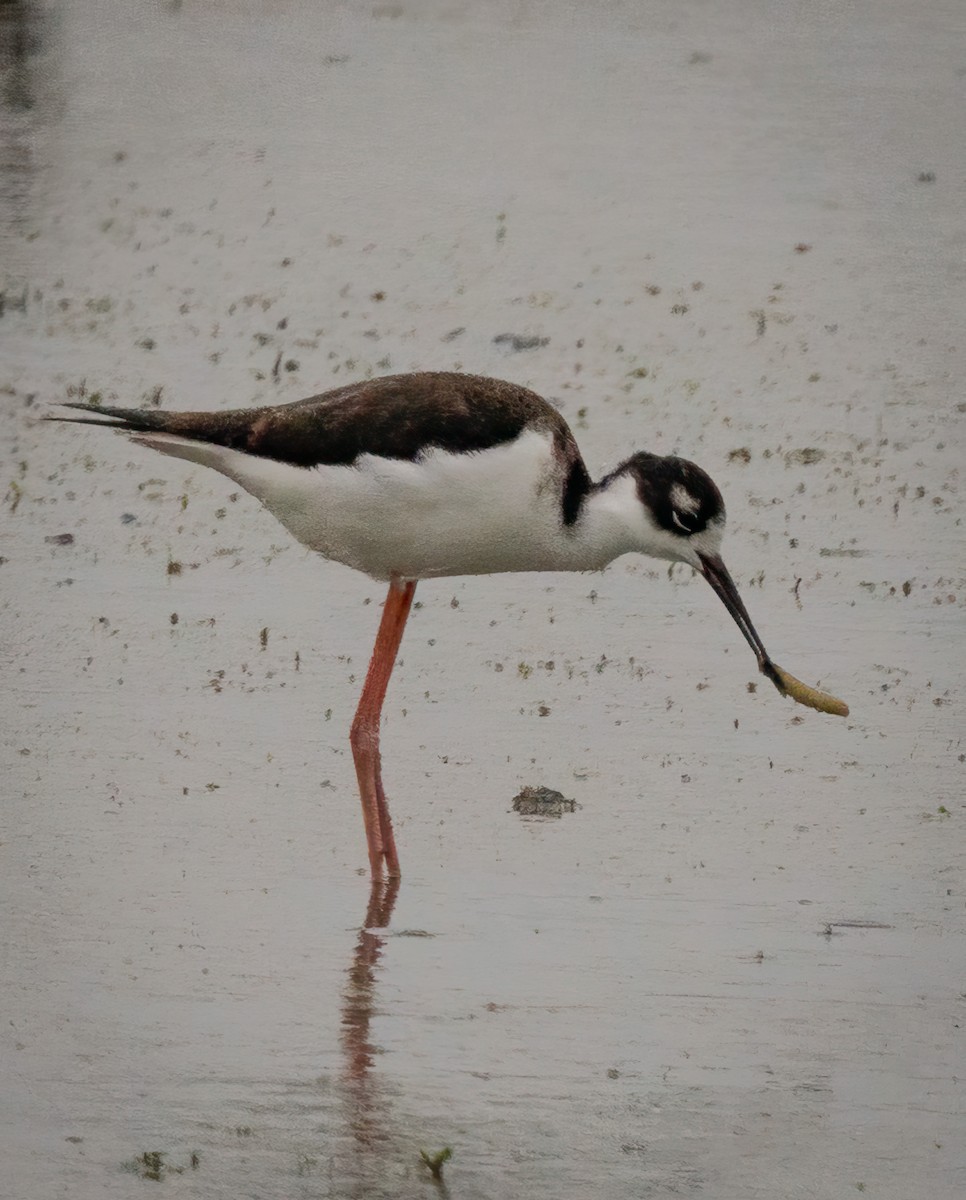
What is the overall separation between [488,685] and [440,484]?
138 centimetres

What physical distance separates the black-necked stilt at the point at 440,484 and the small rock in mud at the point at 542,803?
1.37ft

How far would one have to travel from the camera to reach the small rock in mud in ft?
21.1

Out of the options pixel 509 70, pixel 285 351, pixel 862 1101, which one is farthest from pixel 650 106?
pixel 862 1101

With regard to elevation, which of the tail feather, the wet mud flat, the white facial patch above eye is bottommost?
the wet mud flat

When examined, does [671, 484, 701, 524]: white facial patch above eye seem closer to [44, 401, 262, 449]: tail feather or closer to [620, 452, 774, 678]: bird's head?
[620, 452, 774, 678]: bird's head

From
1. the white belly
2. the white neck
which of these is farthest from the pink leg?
the white neck

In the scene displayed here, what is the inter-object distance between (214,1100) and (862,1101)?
1413 millimetres

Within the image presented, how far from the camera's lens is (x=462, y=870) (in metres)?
6.04

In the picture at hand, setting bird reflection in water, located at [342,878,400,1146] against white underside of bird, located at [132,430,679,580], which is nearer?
bird reflection in water, located at [342,878,400,1146]

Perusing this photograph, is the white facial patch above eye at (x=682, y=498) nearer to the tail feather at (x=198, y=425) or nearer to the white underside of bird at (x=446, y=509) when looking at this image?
the white underside of bird at (x=446, y=509)

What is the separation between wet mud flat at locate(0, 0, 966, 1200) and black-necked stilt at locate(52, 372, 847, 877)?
1.84ft

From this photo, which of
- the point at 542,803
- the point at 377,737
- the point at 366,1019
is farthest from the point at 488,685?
the point at 366,1019

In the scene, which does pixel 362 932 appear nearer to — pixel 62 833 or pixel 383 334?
pixel 62 833

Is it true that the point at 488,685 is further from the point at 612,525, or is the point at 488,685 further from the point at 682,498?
the point at 682,498
